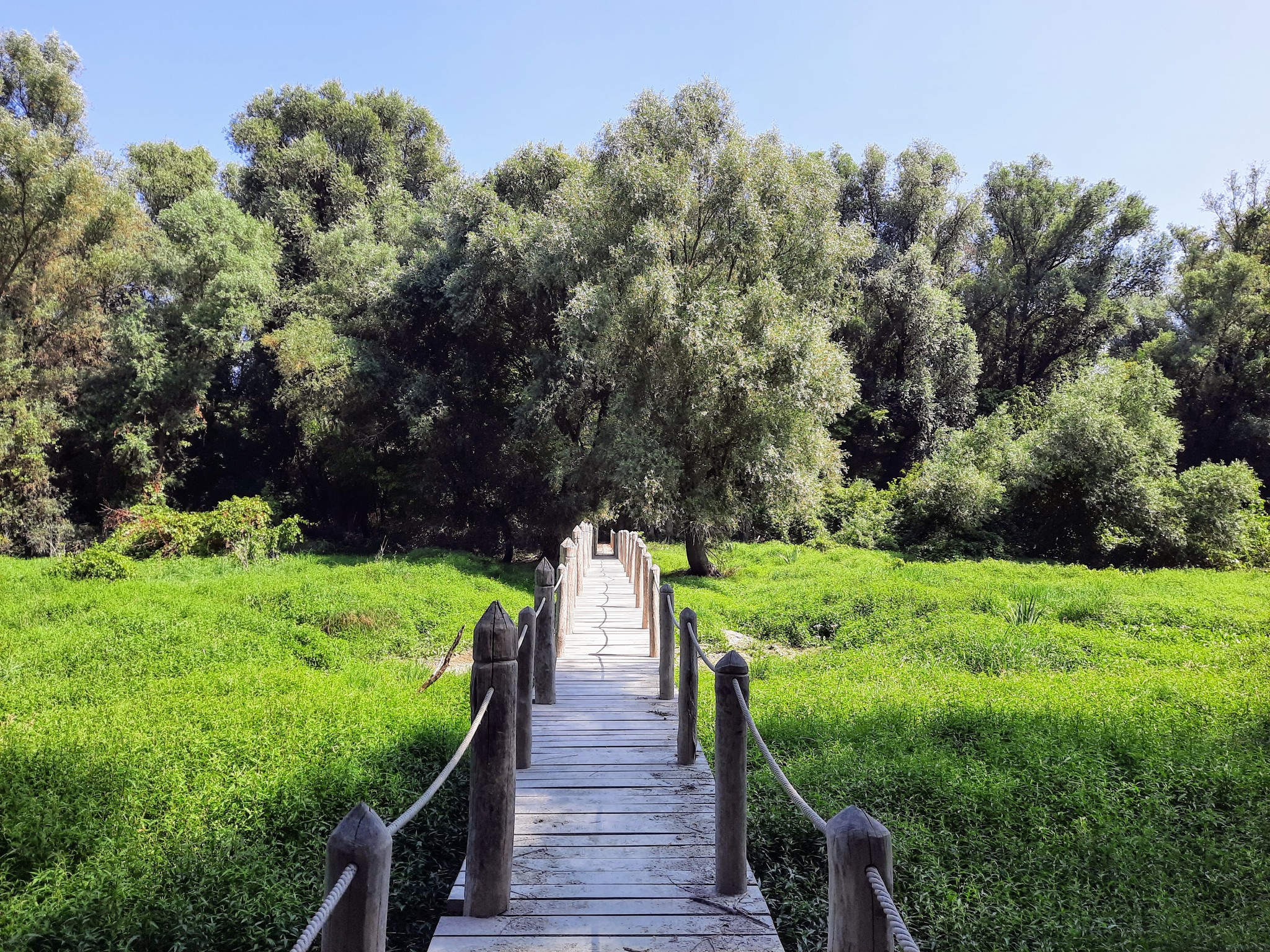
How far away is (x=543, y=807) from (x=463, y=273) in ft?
71.5

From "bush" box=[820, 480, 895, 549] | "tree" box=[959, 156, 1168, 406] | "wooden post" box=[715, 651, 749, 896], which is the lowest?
"wooden post" box=[715, 651, 749, 896]

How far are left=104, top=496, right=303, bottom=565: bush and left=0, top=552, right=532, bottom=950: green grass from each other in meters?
7.64

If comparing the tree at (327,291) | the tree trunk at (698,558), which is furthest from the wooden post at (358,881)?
the tree at (327,291)

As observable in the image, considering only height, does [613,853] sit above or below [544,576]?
below

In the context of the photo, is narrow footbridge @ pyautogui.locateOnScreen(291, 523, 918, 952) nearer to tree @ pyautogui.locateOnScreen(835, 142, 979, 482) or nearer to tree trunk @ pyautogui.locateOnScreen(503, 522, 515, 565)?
tree trunk @ pyautogui.locateOnScreen(503, 522, 515, 565)

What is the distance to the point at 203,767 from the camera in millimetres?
6078

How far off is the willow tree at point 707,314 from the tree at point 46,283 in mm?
15873

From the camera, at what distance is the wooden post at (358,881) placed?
6.75 feet

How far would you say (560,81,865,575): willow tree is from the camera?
17906 mm

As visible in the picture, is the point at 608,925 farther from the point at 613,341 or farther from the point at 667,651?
the point at 613,341

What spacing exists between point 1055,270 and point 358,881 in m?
40.2

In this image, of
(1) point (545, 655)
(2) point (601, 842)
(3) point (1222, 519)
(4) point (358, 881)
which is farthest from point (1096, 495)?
(4) point (358, 881)

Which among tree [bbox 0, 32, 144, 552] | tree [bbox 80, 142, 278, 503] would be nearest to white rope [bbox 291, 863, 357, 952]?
tree [bbox 0, 32, 144, 552]

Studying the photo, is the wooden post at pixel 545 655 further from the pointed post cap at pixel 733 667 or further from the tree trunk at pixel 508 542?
the tree trunk at pixel 508 542
